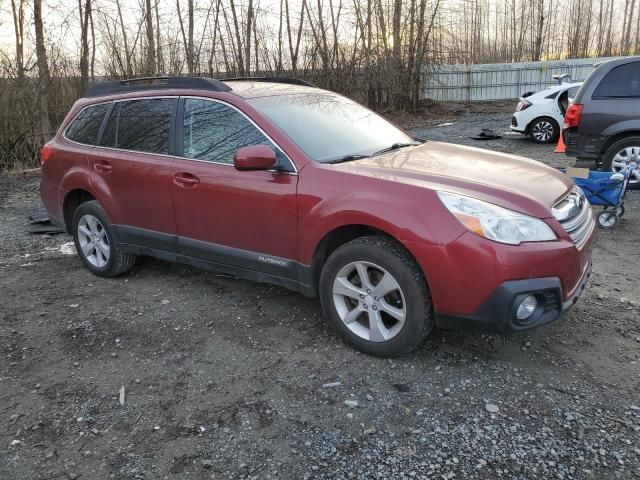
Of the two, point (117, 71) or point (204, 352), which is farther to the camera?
point (117, 71)

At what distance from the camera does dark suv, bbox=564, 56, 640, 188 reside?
295 inches

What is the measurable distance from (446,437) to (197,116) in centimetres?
296

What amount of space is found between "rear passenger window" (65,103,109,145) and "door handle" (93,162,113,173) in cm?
27

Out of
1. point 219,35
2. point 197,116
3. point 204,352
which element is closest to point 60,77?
point 219,35

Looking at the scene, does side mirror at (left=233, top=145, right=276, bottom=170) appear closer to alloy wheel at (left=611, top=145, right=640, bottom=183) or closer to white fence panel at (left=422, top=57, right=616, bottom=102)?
alloy wheel at (left=611, top=145, right=640, bottom=183)

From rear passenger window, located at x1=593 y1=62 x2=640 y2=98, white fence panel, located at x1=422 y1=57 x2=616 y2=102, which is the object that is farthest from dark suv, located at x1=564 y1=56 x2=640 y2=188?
white fence panel, located at x1=422 y1=57 x2=616 y2=102

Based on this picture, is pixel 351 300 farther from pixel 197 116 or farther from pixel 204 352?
pixel 197 116

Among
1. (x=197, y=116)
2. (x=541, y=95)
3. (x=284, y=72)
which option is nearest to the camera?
(x=197, y=116)

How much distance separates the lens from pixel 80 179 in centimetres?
509

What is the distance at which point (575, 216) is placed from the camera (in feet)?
11.4

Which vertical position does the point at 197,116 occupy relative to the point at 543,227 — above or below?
above

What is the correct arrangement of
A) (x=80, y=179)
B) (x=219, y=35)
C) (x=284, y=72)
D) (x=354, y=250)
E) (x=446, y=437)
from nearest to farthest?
(x=446, y=437), (x=354, y=250), (x=80, y=179), (x=219, y=35), (x=284, y=72)

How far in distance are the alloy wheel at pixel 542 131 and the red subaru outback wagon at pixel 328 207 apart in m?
9.56

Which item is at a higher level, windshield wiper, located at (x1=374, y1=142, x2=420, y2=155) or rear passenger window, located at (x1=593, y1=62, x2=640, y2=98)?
rear passenger window, located at (x1=593, y1=62, x2=640, y2=98)
